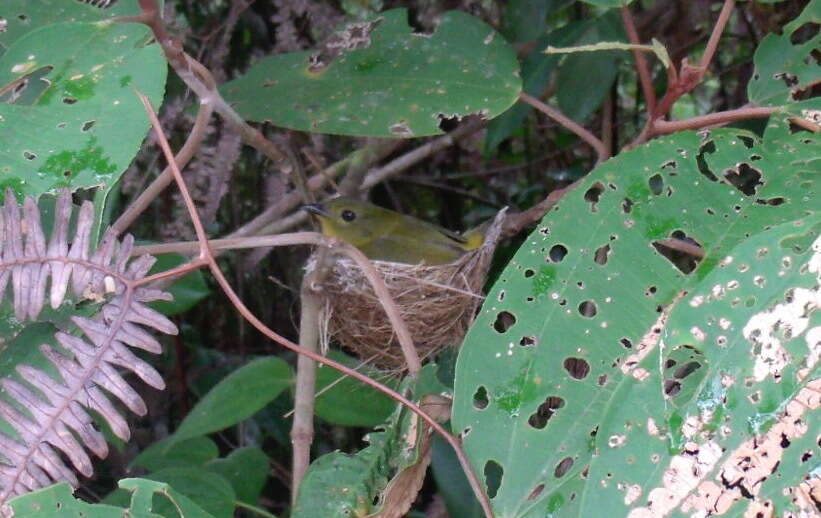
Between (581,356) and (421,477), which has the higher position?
(581,356)

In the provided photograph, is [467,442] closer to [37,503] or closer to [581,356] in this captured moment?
[581,356]

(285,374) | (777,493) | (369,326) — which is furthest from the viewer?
(369,326)

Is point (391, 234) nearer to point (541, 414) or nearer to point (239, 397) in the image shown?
point (239, 397)

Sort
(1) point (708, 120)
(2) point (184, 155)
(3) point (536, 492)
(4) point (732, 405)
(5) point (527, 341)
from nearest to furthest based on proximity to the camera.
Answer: (4) point (732, 405)
(3) point (536, 492)
(5) point (527, 341)
(1) point (708, 120)
(2) point (184, 155)

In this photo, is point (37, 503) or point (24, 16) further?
point (24, 16)

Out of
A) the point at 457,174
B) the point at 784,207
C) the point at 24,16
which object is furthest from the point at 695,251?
the point at 457,174

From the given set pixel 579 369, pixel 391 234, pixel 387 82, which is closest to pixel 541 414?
pixel 579 369
